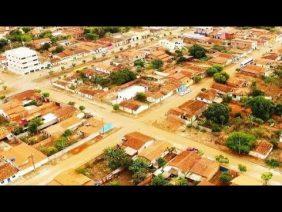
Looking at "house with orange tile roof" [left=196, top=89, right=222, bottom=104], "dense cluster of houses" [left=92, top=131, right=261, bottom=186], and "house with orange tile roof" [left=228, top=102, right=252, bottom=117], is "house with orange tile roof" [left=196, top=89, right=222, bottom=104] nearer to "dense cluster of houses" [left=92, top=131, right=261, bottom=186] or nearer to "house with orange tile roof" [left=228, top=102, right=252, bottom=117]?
"house with orange tile roof" [left=228, top=102, right=252, bottom=117]

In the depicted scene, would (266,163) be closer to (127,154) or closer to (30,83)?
(127,154)

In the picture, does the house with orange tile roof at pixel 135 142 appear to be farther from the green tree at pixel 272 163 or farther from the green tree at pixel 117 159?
the green tree at pixel 272 163

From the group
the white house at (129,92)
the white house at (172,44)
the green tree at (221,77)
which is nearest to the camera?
the white house at (129,92)

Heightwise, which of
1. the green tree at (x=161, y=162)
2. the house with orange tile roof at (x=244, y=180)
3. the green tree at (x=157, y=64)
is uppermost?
the green tree at (x=157, y=64)

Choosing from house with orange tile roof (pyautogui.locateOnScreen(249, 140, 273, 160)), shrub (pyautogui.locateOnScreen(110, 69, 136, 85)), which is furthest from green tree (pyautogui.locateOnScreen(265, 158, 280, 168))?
shrub (pyautogui.locateOnScreen(110, 69, 136, 85))

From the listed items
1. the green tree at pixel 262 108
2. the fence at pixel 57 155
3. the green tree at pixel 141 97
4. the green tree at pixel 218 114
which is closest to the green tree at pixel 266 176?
the green tree at pixel 218 114

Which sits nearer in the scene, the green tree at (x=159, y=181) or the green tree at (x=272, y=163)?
the green tree at (x=159, y=181)
